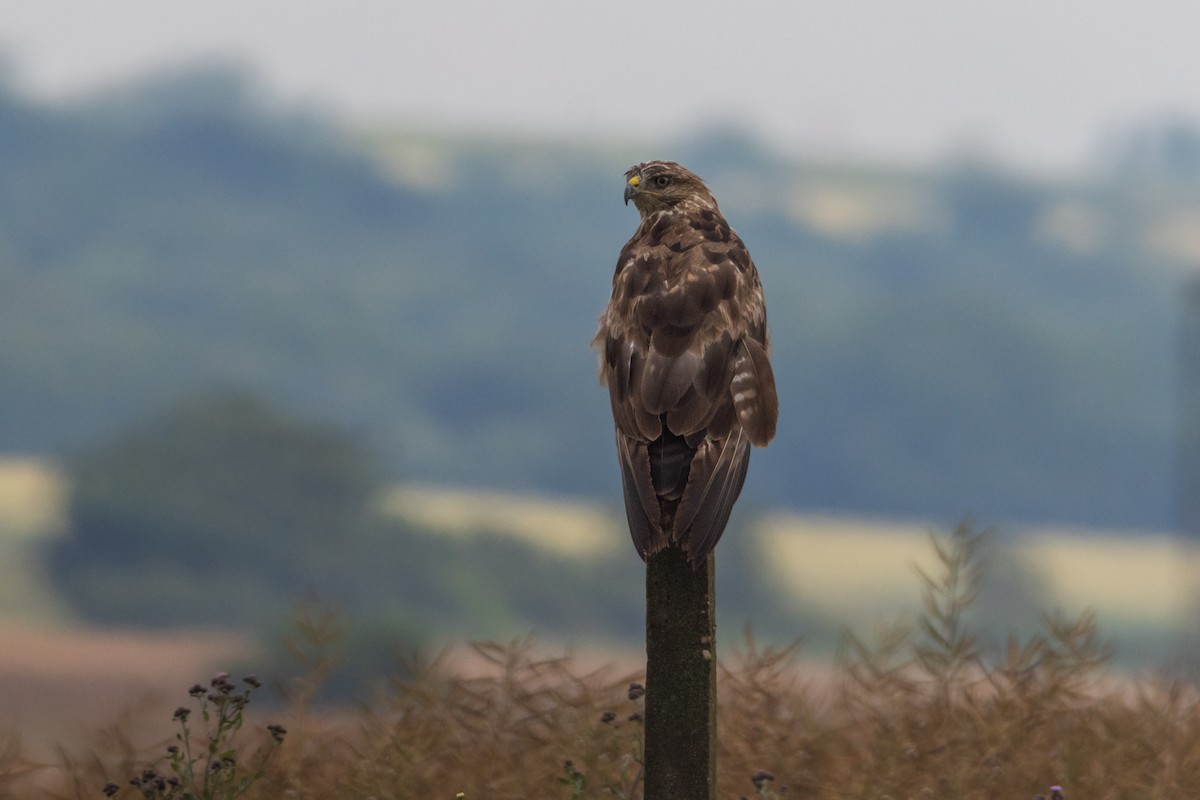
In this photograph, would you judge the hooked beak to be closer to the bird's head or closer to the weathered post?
the bird's head

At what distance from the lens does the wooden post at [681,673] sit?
7.36 meters

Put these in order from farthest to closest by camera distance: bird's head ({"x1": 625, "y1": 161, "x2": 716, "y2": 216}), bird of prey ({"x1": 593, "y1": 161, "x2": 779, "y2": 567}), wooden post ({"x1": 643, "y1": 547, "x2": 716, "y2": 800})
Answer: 1. bird's head ({"x1": 625, "y1": 161, "x2": 716, "y2": 216})
2. wooden post ({"x1": 643, "y1": 547, "x2": 716, "y2": 800})
3. bird of prey ({"x1": 593, "y1": 161, "x2": 779, "y2": 567})

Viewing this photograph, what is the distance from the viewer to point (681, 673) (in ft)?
24.2

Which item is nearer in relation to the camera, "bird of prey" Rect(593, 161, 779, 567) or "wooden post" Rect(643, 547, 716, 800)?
"bird of prey" Rect(593, 161, 779, 567)

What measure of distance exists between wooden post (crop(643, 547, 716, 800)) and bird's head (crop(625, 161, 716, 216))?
2396mm

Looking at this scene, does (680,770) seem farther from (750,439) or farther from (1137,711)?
(1137,711)

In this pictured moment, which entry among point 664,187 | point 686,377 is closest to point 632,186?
point 664,187

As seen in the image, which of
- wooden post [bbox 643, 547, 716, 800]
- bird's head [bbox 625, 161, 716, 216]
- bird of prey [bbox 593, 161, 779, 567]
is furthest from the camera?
bird's head [bbox 625, 161, 716, 216]

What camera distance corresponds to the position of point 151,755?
27.8ft

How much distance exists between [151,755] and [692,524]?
3.48 meters

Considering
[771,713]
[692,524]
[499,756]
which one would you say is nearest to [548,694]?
[499,756]

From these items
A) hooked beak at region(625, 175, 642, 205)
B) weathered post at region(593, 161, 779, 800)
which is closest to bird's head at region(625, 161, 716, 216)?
hooked beak at region(625, 175, 642, 205)

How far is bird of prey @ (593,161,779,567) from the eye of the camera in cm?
720

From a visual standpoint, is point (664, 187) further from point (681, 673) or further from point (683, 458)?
point (681, 673)
